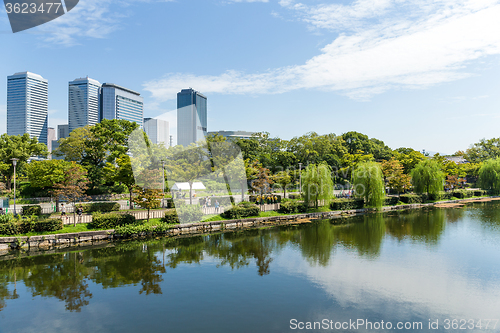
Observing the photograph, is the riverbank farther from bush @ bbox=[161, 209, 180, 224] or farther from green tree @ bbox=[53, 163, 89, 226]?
green tree @ bbox=[53, 163, 89, 226]

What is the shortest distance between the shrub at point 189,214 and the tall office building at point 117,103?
5358 inches

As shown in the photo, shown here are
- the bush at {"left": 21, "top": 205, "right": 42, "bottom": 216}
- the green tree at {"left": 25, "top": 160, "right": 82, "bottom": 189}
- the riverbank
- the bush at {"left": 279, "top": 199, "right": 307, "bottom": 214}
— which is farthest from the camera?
the bush at {"left": 279, "top": 199, "right": 307, "bottom": 214}

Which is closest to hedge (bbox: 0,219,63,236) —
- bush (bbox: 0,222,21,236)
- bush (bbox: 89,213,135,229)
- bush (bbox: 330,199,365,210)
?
bush (bbox: 0,222,21,236)

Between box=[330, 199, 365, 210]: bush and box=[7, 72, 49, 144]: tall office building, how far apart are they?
172340mm

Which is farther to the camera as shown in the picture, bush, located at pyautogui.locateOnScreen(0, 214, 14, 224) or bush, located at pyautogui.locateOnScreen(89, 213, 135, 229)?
bush, located at pyautogui.locateOnScreen(89, 213, 135, 229)

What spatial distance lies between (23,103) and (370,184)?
588 ft

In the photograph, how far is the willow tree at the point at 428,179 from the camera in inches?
1618

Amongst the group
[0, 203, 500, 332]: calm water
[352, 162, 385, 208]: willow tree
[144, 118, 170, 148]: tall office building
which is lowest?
[0, 203, 500, 332]: calm water

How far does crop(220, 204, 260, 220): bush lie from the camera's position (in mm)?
27266

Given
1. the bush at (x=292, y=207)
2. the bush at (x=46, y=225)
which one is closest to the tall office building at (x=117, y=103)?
the bush at (x=292, y=207)

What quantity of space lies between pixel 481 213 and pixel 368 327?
31264 millimetres

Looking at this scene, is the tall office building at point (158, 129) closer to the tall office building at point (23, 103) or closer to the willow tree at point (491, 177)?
the willow tree at point (491, 177)

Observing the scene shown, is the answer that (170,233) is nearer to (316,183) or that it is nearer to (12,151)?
(316,183)

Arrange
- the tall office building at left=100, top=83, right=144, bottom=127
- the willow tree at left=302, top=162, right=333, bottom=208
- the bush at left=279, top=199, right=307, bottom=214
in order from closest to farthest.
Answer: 1. the bush at left=279, top=199, right=307, bottom=214
2. the willow tree at left=302, top=162, right=333, bottom=208
3. the tall office building at left=100, top=83, right=144, bottom=127
